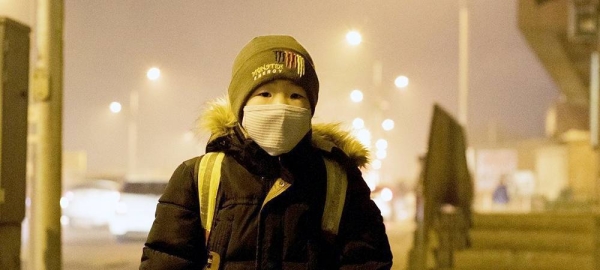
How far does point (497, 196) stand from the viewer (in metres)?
26.8

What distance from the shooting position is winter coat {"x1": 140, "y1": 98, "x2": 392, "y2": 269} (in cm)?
234

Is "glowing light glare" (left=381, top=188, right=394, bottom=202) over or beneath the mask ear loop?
beneath

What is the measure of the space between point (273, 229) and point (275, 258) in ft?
0.26

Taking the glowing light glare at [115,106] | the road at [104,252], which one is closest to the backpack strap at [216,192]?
the road at [104,252]

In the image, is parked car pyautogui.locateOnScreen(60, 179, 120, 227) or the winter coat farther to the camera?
parked car pyautogui.locateOnScreen(60, 179, 120, 227)

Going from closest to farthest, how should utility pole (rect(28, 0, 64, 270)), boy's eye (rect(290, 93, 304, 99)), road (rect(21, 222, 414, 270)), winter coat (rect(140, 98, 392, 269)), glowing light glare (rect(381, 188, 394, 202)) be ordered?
winter coat (rect(140, 98, 392, 269))
boy's eye (rect(290, 93, 304, 99))
utility pole (rect(28, 0, 64, 270))
road (rect(21, 222, 414, 270))
glowing light glare (rect(381, 188, 394, 202))

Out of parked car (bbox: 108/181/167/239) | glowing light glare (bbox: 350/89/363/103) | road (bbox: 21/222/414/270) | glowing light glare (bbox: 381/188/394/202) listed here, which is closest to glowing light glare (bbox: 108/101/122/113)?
glowing light glare (bbox: 350/89/363/103)

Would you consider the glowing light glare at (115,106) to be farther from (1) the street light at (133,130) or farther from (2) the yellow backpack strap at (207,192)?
(2) the yellow backpack strap at (207,192)

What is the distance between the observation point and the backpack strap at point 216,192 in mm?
2396

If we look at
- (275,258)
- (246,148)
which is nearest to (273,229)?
(275,258)

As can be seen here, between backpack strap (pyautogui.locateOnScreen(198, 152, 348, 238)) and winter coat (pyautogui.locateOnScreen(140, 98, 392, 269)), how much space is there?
0.02m

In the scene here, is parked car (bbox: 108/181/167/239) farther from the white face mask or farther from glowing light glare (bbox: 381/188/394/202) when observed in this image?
the white face mask

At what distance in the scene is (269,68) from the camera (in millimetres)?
2447

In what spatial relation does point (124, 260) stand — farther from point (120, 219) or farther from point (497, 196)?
point (497, 196)
